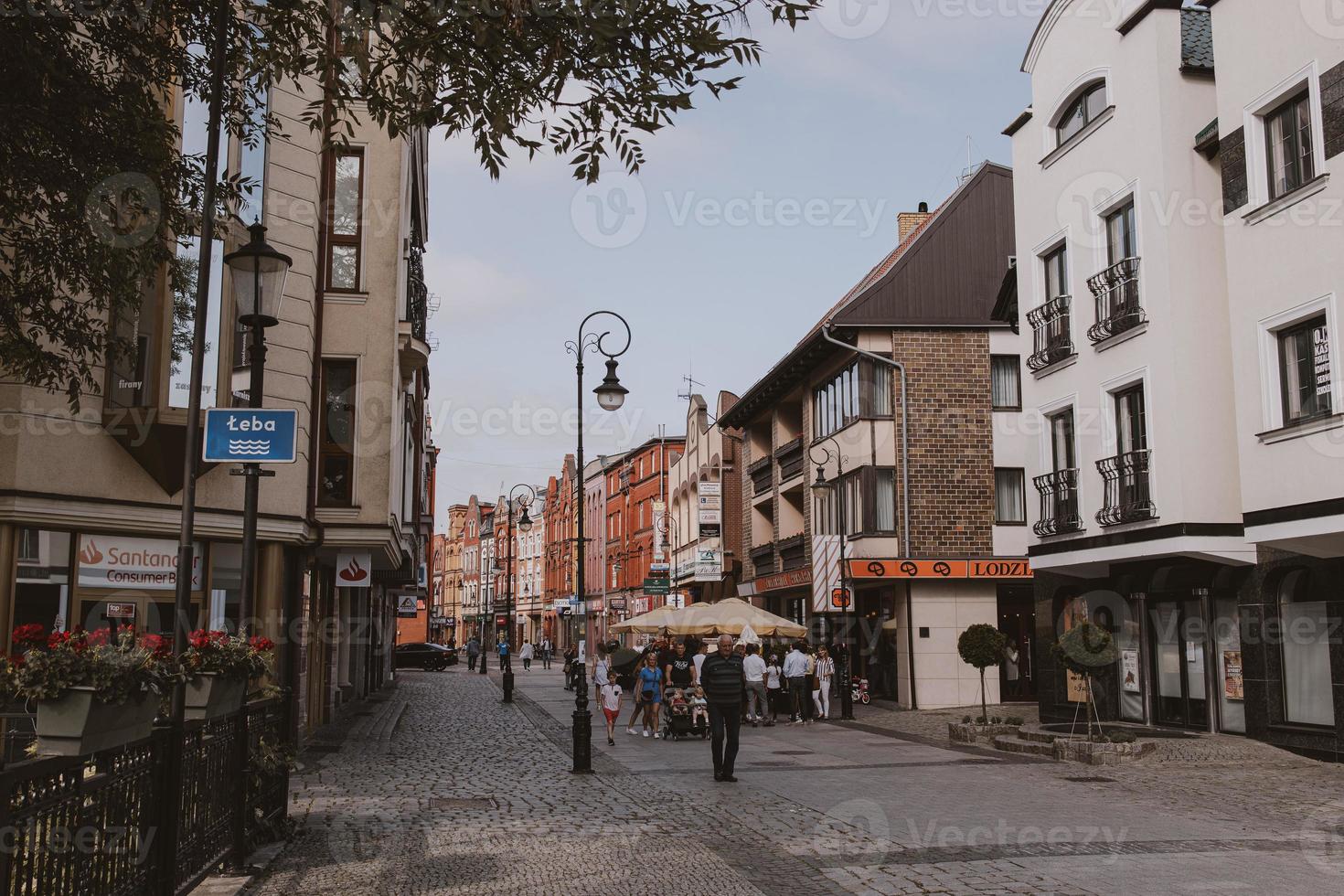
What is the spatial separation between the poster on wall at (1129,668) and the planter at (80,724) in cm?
1890

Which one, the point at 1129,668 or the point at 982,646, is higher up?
the point at 982,646

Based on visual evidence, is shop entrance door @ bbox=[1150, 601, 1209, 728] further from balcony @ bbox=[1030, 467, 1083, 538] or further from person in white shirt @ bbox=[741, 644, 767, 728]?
person in white shirt @ bbox=[741, 644, 767, 728]

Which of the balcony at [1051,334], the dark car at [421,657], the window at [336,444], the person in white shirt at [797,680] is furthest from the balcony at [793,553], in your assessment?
the dark car at [421,657]

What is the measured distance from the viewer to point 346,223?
799 inches

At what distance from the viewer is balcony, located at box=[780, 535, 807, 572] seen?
121 feet

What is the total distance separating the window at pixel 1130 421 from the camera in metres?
20.4

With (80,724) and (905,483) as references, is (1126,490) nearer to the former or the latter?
(905,483)

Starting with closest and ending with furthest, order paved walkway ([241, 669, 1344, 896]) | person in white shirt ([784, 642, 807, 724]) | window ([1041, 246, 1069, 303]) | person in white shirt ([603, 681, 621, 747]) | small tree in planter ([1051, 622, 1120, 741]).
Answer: paved walkway ([241, 669, 1344, 896]) → small tree in planter ([1051, 622, 1120, 741]) → person in white shirt ([603, 681, 621, 747]) → window ([1041, 246, 1069, 303]) → person in white shirt ([784, 642, 807, 724])

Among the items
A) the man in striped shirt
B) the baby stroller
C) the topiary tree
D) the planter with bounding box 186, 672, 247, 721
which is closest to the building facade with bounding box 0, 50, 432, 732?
the planter with bounding box 186, 672, 247, 721

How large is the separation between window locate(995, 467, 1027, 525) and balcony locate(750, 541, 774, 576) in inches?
419

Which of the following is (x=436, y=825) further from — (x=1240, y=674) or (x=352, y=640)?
(x=352, y=640)

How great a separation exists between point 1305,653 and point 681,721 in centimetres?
1074

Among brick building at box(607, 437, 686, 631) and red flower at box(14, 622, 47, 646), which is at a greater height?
brick building at box(607, 437, 686, 631)

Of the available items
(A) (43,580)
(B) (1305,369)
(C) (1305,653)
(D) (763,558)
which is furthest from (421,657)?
(B) (1305,369)
